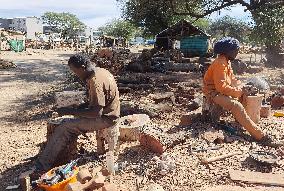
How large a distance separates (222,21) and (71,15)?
5338 cm

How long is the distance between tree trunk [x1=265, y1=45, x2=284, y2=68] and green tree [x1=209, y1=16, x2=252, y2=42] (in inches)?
1531

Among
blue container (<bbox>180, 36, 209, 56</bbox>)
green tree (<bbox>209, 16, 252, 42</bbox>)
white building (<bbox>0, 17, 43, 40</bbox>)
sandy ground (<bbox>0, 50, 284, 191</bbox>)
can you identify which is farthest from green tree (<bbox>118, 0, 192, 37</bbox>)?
white building (<bbox>0, 17, 43, 40</bbox>)

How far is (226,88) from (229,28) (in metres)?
69.8

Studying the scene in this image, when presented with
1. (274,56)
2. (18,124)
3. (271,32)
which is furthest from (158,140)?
(274,56)

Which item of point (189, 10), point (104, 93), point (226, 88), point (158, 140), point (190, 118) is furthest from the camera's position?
point (189, 10)

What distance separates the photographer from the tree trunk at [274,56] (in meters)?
24.9

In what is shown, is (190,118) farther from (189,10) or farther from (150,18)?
(150,18)

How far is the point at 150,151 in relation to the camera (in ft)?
20.4

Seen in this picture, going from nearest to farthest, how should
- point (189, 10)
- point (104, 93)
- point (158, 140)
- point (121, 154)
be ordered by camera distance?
1. point (104, 93)
2. point (158, 140)
3. point (121, 154)
4. point (189, 10)

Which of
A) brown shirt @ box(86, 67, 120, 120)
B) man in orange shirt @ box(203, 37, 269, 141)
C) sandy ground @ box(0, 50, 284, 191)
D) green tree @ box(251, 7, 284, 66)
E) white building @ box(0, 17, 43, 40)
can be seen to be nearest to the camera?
sandy ground @ box(0, 50, 284, 191)

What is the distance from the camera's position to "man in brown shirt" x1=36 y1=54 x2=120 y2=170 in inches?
217

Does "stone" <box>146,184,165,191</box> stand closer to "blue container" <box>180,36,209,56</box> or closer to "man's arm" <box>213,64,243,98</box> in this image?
"man's arm" <box>213,64,243,98</box>

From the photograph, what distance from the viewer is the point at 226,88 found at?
6.63 metres

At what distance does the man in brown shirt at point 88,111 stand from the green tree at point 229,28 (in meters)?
61.3
